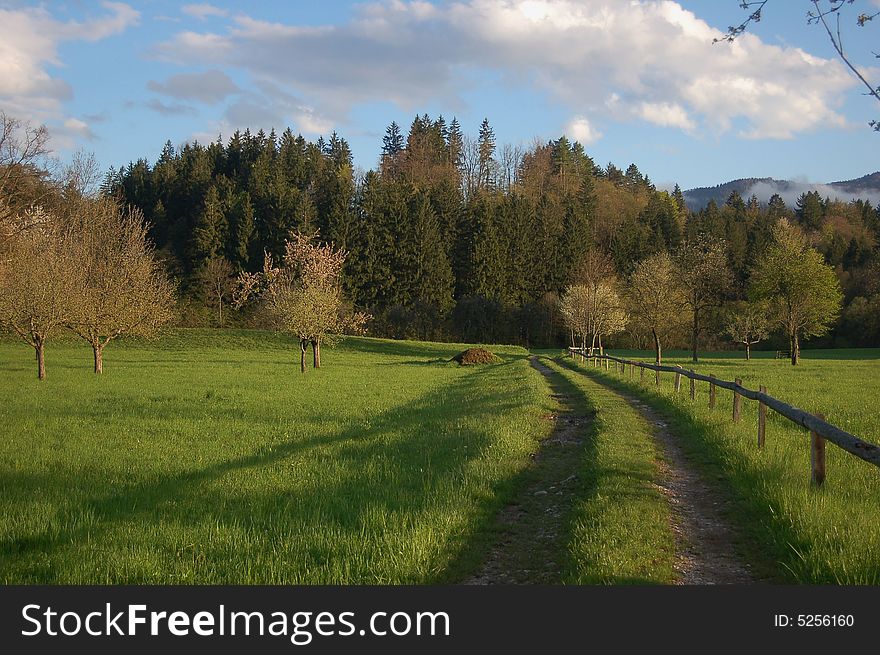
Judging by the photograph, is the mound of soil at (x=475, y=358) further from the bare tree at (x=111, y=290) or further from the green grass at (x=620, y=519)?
the green grass at (x=620, y=519)

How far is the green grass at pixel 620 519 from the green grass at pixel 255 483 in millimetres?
1233

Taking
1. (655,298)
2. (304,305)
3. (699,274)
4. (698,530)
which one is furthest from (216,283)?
(698,530)

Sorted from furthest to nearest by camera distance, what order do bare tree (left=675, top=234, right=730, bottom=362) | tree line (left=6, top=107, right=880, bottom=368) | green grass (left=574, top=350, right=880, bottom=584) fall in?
tree line (left=6, top=107, right=880, bottom=368)
bare tree (left=675, top=234, right=730, bottom=362)
green grass (left=574, top=350, right=880, bottom=584)

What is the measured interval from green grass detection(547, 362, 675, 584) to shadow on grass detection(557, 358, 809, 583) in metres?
0.81

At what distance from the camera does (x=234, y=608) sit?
5.30 meters

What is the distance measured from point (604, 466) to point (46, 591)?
778 cm

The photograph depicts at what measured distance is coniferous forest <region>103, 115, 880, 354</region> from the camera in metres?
87.5

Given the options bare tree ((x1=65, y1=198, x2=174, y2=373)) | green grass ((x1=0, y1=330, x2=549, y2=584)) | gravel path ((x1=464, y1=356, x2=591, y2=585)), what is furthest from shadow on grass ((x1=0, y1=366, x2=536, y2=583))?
bare tree ((x1=65, y1=198, x2=174, y2=373))

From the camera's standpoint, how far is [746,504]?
8.21 metres

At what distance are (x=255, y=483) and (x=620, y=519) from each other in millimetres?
5804

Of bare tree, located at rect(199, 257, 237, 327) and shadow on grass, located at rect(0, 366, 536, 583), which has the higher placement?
bare tree, located at rect(199, 257, 237, 327)

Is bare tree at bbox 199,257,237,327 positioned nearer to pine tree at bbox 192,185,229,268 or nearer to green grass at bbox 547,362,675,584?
pine tree at bbox 192,185,229,268

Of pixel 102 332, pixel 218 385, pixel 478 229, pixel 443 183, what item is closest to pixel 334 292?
pixel 102 332

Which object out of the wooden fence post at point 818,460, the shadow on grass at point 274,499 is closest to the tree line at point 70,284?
the shadow on grass at point 274,499
